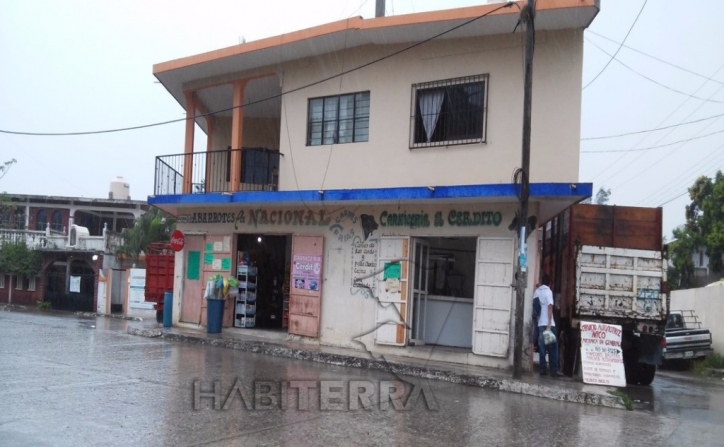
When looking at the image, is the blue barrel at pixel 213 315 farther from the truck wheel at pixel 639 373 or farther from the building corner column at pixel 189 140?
the truck wheel at pixel 639 373

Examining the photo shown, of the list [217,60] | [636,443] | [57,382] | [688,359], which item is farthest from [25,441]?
[688,359]

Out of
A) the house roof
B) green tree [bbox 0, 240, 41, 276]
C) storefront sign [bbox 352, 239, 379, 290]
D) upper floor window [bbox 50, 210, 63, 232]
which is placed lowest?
green tree [bbox 0, 240, 41, 276]

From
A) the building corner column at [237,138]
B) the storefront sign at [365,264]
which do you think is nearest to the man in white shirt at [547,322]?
the storefront sign at [365,264]

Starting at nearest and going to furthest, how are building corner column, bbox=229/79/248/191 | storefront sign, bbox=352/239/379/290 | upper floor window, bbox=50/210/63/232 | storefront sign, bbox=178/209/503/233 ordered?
storefront sign, bbox=178/209/503/233 < storefront sign, bbox=352/239/379/290 < building corner column, bbox=229/79/248/191 < upper floor window, bbox=50/210/63/232

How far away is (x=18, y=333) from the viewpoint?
53.4 feet

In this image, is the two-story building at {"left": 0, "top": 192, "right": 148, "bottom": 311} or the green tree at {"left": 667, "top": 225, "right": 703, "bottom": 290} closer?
the two-story building at {"left": 0, "top": 192, "right": 148, "bottom": 311}

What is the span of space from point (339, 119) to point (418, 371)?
633cm

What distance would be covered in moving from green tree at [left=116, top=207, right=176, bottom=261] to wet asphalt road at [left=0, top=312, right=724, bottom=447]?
60.8ft

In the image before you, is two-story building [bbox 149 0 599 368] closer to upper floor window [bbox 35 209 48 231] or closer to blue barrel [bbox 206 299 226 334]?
blue barrel [bbox 206 299 226 334]

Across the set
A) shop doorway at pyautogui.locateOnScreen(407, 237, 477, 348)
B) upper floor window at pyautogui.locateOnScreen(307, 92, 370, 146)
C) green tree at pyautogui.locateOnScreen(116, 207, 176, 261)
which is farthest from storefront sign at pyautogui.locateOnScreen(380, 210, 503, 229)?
green tree at pyautogui.locateOnScreen(116, 207, 176, 261)

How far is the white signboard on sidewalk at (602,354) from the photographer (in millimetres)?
11461

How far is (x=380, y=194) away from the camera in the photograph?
1354cm

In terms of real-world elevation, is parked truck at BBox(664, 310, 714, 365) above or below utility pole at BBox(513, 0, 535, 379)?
below

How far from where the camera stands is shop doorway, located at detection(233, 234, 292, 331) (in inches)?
679
